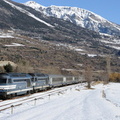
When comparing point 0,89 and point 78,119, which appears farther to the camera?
point 0,89

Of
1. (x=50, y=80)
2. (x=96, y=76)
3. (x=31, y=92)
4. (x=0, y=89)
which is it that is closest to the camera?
(x=0, y=89)

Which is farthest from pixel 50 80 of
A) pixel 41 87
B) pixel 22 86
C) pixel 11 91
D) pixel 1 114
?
pixel 1 114

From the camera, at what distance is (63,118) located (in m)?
20.6

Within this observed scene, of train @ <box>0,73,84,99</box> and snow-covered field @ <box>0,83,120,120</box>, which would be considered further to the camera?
train @ <box>0,73,84,99</box>

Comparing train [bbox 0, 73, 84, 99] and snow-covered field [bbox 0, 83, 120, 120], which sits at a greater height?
train [bbox 0, 73, 84, 99]

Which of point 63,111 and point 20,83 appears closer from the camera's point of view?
point 63,111

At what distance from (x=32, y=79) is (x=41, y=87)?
677 cm

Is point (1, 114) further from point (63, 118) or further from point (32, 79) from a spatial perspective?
point (32, 79)

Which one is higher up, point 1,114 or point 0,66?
point 0,66

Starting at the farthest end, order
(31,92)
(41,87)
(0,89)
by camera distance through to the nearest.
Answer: (41,87), (31,92), (0,89)

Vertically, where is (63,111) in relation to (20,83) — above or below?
below

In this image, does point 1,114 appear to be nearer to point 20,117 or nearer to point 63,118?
point 20,117

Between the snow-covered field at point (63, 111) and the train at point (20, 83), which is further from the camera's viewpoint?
the train at point (20, 83)

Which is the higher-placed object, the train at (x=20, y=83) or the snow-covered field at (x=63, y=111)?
the train at (x=20, y=83)
